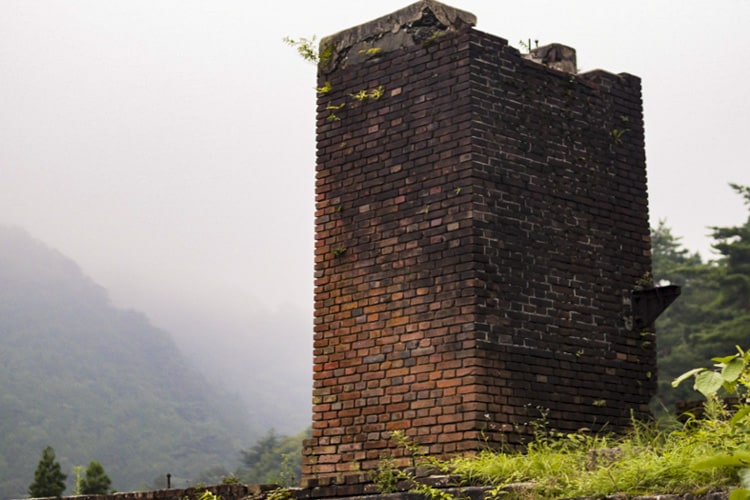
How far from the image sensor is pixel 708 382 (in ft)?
16.8

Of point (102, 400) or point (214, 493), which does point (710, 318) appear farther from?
point (102, 400)

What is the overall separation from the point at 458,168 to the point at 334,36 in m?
2.12

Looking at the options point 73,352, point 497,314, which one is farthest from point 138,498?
point 73,352

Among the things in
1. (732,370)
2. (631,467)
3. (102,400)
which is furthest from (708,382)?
(102,400)

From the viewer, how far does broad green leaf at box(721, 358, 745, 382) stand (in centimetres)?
494

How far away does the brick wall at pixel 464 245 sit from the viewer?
902cm

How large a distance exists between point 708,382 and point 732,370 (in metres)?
0.18

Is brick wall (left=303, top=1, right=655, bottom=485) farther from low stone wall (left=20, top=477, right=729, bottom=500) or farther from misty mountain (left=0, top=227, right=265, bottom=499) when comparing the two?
misty mountain (left=0, top=227, right=265, bottom=499)

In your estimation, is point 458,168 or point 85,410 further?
point 85,410

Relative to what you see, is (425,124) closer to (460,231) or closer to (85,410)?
(460,231)

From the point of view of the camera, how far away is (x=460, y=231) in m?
9.10

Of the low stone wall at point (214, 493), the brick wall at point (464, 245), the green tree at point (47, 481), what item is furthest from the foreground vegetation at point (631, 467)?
the green tree at point (47, 481)

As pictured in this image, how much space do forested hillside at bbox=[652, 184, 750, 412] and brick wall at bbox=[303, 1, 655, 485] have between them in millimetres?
21226

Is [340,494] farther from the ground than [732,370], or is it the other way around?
[732,370]
